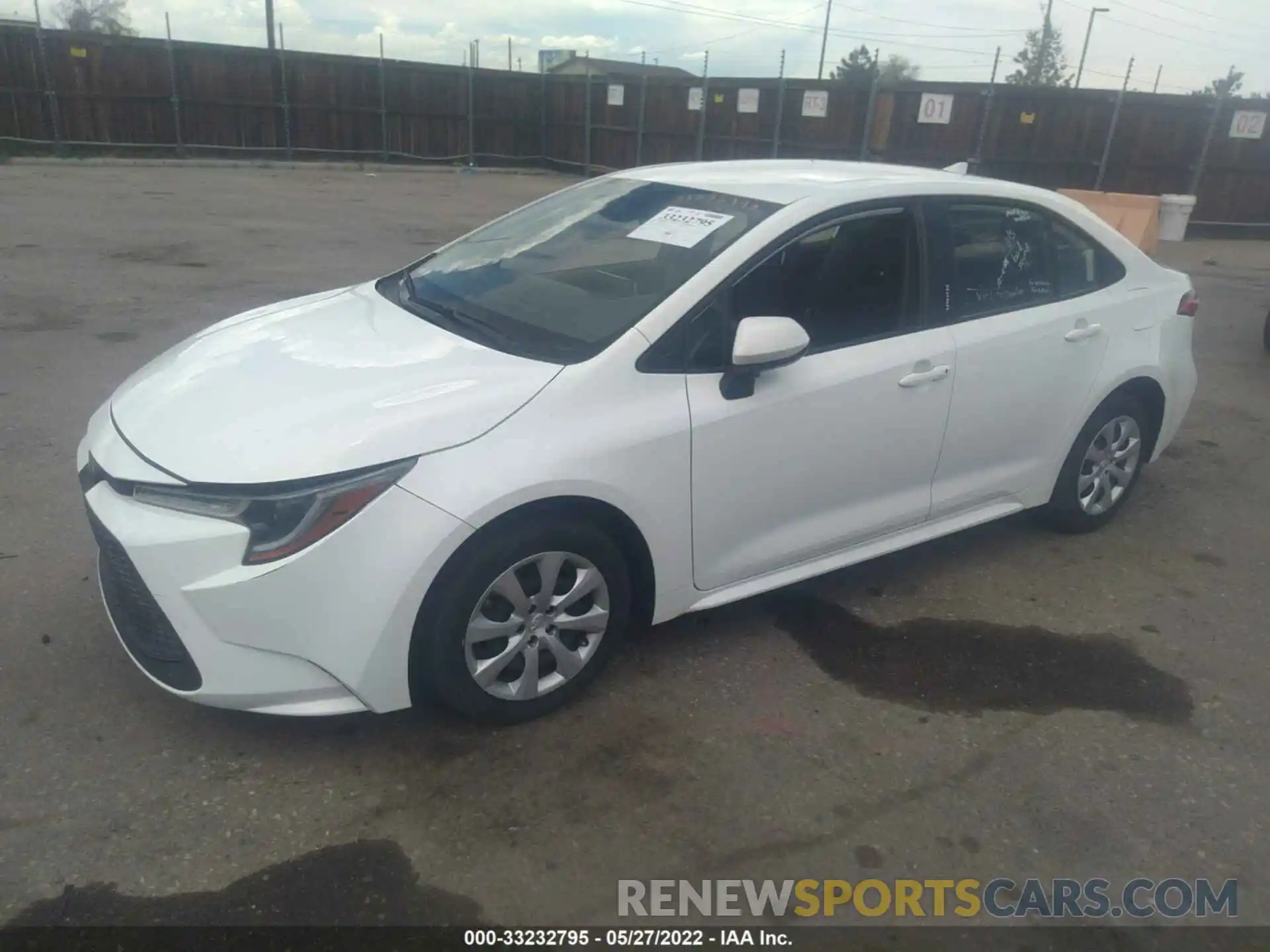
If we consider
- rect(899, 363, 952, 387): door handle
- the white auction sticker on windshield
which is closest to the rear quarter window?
rect(899, 363, 952, 387): door handle

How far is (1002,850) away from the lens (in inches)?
108

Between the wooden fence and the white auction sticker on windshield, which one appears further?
the wooden fence

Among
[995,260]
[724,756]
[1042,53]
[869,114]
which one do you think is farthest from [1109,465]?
[1042,53]

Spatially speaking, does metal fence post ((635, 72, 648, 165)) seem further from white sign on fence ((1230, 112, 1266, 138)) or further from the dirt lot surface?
the dirt lot surface

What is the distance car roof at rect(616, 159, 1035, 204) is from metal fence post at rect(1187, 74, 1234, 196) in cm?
1533

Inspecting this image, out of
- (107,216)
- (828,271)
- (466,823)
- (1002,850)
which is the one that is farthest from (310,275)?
(1002,850)

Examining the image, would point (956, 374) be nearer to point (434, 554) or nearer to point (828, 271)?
point (828, 271)

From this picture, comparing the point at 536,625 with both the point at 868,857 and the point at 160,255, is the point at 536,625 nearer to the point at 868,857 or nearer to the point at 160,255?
the point at 868,857

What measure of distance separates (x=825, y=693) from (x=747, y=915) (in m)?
1.05

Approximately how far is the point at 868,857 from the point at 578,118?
24.6m

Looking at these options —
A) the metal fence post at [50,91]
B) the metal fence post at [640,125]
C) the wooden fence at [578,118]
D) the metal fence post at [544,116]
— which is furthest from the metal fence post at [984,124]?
the metal fence post at [50,91]

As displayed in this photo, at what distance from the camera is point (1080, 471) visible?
455 cm

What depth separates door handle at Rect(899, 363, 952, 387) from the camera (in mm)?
3666

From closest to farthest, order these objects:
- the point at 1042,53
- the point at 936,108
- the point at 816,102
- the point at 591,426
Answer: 1. the point at 591,426
2. the point at 936,108
3. the point at 816,102
4. the point at 1042,53
